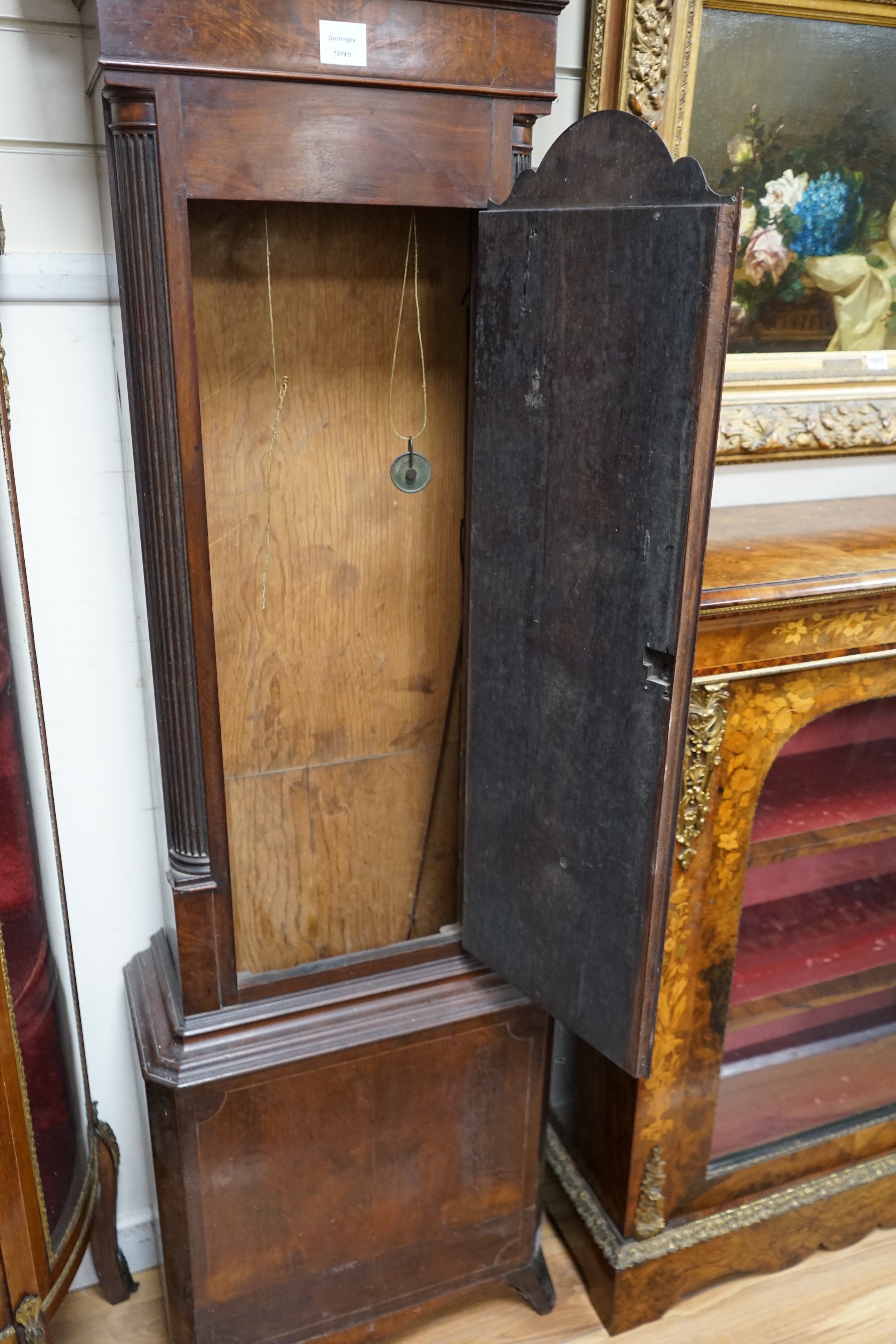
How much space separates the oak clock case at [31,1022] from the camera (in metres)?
1.31

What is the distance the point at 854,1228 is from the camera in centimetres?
192

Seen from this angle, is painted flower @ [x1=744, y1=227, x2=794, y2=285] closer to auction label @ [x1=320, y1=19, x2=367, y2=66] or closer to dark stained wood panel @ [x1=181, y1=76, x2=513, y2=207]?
dark stained wood panel @ [x1=181, y1=76, x2=513, y2=207]

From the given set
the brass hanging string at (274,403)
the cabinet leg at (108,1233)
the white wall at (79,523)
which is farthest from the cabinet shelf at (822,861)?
the cabinet leg at (108,1233)

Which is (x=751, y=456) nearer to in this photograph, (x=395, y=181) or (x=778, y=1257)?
→ (x=395, y=181)

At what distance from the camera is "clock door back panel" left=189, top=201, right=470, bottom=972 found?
134cm

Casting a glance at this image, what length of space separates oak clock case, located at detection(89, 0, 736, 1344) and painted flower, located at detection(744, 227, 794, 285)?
54 cm

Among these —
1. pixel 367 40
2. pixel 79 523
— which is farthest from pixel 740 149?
pixel 79 523

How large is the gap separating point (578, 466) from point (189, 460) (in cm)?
43

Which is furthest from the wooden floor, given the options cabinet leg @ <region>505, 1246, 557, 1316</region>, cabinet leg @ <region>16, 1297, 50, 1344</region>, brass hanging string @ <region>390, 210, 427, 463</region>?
brass hanging string @ <region>390, 210, 427, 463</region>

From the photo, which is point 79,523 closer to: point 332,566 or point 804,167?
point 332,566

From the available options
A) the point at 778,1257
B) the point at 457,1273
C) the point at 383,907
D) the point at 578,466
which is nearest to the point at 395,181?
the point at 578,466

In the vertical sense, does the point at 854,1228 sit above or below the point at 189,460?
below

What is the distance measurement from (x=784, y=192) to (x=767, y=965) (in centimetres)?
123

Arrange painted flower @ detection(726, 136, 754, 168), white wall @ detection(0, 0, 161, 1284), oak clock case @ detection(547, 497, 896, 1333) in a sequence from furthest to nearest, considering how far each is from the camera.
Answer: painted flower @ detection(726, 136, 754, 168)
oak clock case @ detection(547, 497, 896, 1333)
white wall @ detection(0, 0, 161, 1284)
